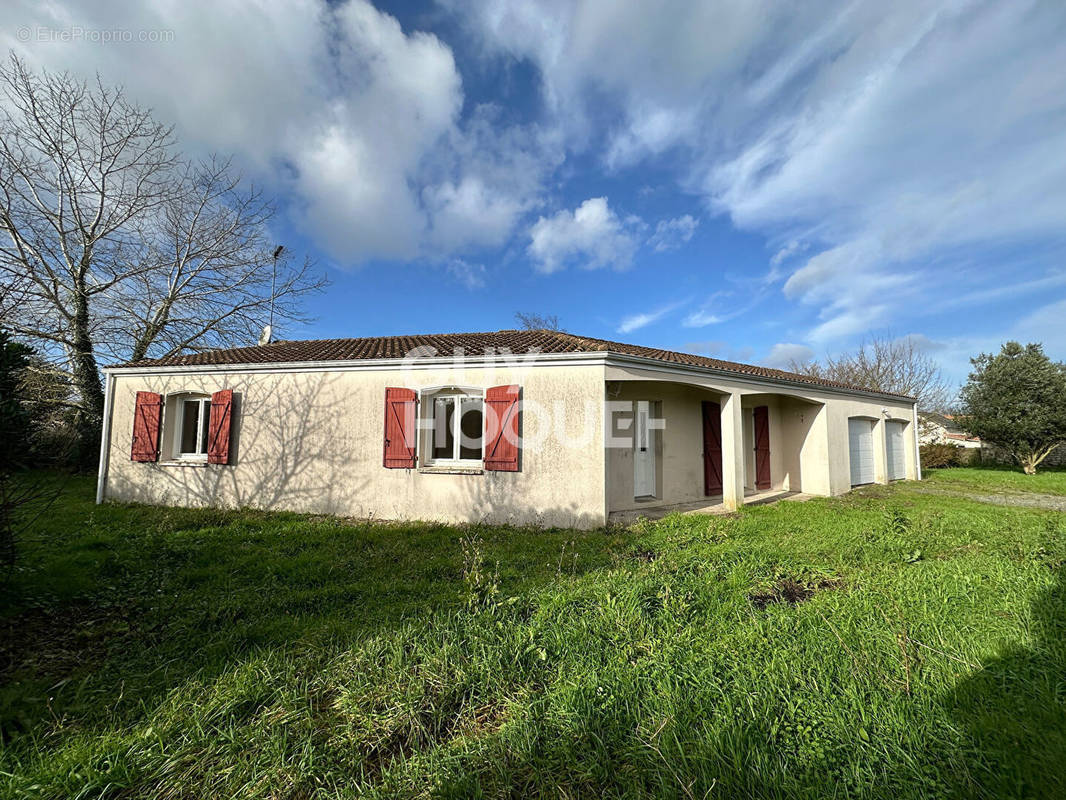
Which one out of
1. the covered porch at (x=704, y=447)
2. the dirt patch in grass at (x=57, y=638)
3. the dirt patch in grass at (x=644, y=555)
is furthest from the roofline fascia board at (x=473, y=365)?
the dirt patch in grass at (x=57, y=638)

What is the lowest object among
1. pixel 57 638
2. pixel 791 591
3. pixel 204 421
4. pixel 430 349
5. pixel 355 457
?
pixel 57 638

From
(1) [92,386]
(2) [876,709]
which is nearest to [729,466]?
(2) [876,709]

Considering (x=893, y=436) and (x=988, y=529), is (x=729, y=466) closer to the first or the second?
(x=988, y=529)

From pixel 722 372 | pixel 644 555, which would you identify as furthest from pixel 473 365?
pixel 722 372

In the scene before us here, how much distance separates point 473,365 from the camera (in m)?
7.62

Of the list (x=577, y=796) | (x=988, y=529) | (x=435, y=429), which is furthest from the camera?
(x=435, y=429)

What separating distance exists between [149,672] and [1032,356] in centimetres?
2415

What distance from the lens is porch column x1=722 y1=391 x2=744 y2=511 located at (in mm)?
8367

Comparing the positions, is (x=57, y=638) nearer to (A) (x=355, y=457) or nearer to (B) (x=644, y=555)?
(A) (x=355, y=457)

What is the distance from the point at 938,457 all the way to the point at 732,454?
17155 millimetres

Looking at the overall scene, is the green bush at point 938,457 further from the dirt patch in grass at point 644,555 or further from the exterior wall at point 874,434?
the dirt patch in grass at point 644,555

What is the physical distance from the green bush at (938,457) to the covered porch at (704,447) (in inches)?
490

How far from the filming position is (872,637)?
2830 millimetres

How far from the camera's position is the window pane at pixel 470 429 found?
7.89 meters
